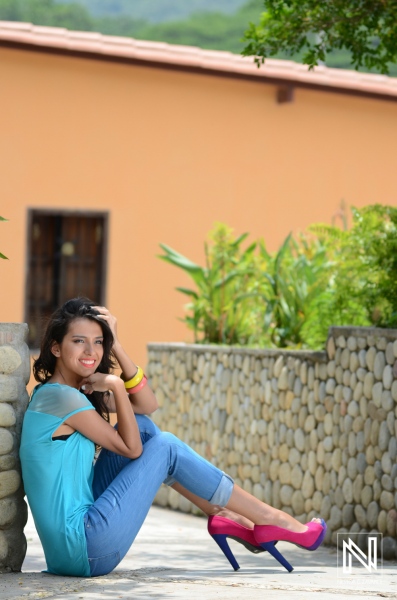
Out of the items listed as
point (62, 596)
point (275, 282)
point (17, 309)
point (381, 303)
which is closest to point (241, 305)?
point (275, 282)

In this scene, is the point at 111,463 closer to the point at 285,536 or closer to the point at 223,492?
the point at 223,492

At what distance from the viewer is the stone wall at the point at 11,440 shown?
15.4 ft

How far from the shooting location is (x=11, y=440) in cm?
469

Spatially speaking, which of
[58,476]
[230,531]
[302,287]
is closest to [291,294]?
[302,287]

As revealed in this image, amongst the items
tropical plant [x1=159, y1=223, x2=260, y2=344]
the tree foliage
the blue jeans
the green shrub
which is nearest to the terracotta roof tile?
the green shrub

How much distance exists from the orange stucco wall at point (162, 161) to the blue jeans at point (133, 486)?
6519 millimetres

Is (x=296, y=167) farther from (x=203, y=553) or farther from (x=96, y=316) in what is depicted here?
(x=96, y=316)

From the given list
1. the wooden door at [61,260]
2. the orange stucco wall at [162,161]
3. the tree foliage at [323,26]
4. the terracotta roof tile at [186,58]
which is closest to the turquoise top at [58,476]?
the tree foliage at [323,26]

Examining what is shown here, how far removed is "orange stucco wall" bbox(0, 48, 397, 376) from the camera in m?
11.3

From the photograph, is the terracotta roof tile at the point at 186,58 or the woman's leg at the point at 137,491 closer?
the woman's leg at the point at 137,491

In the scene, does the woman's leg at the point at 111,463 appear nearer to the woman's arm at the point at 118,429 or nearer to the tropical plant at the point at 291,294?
the woman's arm at the point at 118,429

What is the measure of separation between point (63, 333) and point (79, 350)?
0.11 meters

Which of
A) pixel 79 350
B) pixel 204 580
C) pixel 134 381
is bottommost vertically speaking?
pixel 204 580

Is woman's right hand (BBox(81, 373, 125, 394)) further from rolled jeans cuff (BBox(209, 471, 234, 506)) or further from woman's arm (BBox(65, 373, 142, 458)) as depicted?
rolled jeans cuff (BBox(209, 471, 234, 506))
